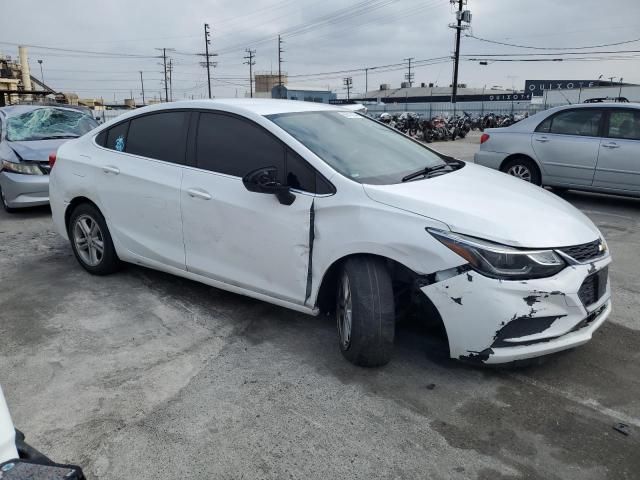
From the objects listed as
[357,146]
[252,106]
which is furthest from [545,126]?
[252,106]

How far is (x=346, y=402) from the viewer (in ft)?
9.49

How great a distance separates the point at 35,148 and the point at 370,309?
6.51 meters

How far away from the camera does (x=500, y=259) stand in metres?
2.77

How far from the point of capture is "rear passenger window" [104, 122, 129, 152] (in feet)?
14.6

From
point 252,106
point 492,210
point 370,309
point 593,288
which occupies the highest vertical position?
point 252,106

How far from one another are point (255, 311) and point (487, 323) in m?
1.90

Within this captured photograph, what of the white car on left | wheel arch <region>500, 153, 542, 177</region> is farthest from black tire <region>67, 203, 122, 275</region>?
wheel arch <region>500, 153, 542, 177</region>

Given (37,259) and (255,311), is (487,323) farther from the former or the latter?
(37,259)

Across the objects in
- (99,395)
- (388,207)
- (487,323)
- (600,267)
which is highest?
(388,207)

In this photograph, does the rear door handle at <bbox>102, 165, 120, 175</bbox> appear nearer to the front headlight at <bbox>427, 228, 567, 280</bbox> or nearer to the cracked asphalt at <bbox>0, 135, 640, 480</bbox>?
the cracked asphalt at <bbox>0, 135, 640, 480</bbox>

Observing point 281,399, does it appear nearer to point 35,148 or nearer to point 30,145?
point 35,148

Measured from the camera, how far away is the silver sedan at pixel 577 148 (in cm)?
751

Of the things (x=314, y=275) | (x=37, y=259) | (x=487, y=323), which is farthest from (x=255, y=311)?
(x=37, y=259)

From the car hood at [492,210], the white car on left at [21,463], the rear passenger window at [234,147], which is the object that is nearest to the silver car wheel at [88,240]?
the rear passenger window at [234,147]
